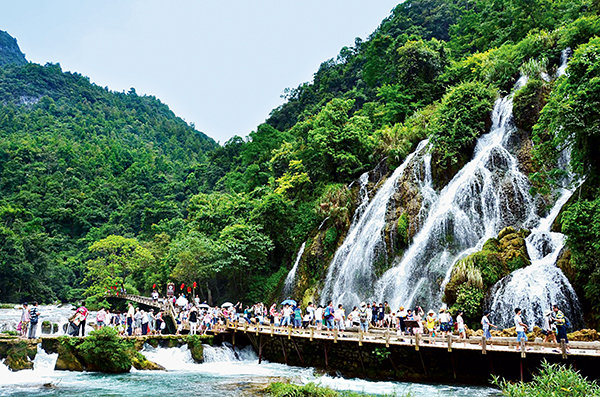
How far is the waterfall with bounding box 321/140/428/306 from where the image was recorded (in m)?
24.8

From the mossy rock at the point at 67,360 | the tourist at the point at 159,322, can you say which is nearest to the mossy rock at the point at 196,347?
the tourist at the point at 159,322

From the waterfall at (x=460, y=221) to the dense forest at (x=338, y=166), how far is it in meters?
1.14

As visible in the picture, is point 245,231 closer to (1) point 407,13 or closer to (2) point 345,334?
(2) point 345,334

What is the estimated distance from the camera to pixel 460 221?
877 inches

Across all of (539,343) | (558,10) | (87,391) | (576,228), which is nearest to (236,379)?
(87,391)

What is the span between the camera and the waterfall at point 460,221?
69.5ft

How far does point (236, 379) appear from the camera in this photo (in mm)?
17328

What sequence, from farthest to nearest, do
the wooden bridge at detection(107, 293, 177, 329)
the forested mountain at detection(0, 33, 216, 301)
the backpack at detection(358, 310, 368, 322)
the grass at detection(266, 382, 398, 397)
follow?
the forested mountain at detection(0, 33, 216, 301) < the wooden bridge at detection(107, 293, 177, 329) < the backpack at detection(358, 310, 368, 322) < the grass at detection(266, 382, 398, 397)

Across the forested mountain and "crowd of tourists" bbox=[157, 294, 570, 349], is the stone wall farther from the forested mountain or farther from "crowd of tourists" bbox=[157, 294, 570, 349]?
the forested mountain

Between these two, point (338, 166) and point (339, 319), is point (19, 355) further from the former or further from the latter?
point (338, 166)

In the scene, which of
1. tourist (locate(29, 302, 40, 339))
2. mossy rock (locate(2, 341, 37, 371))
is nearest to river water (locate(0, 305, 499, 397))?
mossy rock (locate(2, 341, 37, 371))

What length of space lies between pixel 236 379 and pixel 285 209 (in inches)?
761

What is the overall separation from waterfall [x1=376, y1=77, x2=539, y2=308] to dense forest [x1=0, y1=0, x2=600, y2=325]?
1142 millimetres

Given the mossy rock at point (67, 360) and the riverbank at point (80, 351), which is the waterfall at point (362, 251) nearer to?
the riverbank at point (80, 351)
